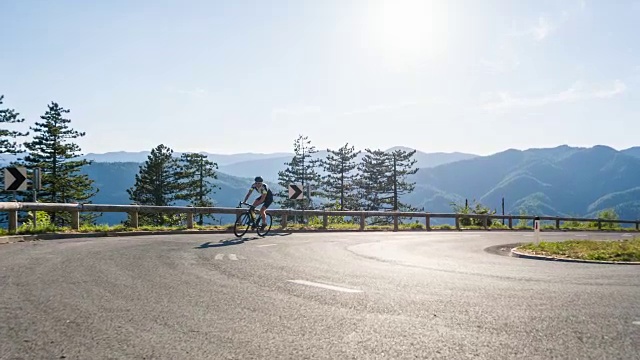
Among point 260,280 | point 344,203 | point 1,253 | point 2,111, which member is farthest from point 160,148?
point 260,280

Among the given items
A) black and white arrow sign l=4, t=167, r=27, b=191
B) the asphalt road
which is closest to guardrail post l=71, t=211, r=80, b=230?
black and white arrow sign l=4, t=167, r=27, b=191

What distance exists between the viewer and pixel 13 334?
4.35 meters

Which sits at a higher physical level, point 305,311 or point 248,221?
point 248,221

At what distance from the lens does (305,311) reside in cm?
530

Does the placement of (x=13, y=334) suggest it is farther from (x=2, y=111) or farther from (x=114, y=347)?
(x=2, y=111)

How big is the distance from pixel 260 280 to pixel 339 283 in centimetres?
112

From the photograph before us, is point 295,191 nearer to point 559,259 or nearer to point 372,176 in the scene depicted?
point 559,259

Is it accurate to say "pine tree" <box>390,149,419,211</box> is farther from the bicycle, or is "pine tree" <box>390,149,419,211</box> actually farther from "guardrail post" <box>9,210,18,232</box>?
"guardrail post" <box>9,210,18,232</box>

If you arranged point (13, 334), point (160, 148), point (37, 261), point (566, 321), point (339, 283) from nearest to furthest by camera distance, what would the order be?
point (13, 334)
point (566, 321)
point (339, 283)
point (37, 261)
point (160, 148)

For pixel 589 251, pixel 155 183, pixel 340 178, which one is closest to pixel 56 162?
pixel 155 183

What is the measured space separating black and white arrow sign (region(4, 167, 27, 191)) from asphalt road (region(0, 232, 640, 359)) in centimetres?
909

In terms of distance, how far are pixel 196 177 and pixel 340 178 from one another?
25.5 m

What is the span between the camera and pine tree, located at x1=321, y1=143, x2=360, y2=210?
9431 centimetres

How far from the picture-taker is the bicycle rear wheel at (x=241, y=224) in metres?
18.3
